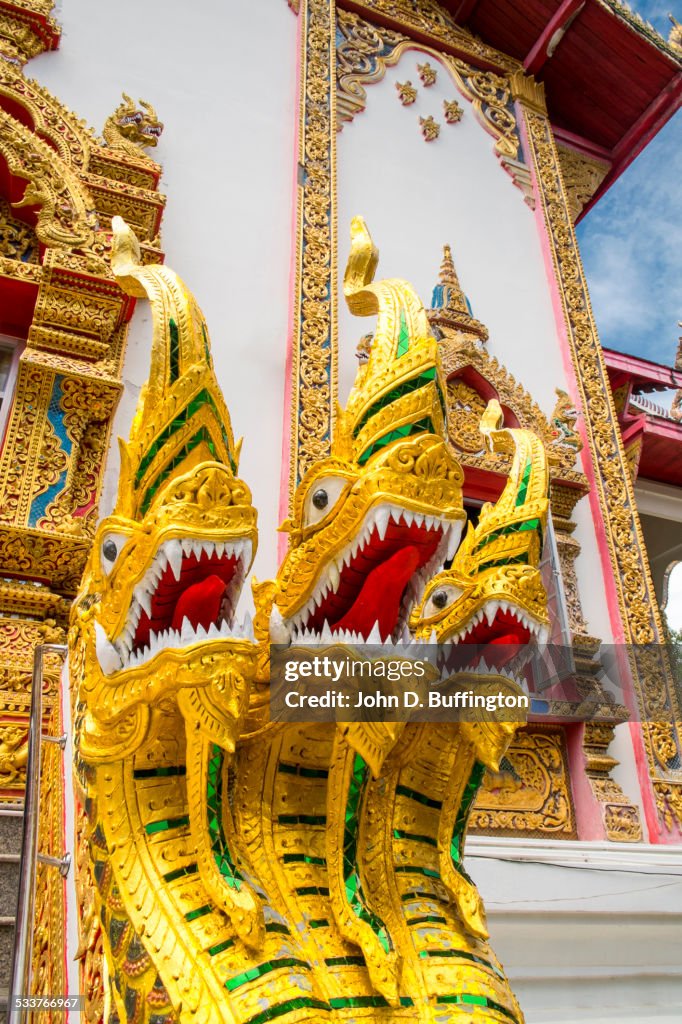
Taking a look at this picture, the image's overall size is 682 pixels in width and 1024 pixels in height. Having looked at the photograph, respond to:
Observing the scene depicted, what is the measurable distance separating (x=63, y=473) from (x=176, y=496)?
52.0 inches

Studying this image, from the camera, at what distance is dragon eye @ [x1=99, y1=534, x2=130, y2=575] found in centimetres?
123

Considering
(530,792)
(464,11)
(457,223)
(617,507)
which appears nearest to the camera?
(530,792)

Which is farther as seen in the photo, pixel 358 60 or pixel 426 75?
pixel 426 75

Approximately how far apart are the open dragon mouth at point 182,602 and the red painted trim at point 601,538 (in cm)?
263

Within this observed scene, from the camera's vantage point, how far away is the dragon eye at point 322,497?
4.42ft

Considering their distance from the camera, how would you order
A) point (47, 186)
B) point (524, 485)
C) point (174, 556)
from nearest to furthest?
1. point (174, 556)
2. point (524, 485)
3. point (47, 186)

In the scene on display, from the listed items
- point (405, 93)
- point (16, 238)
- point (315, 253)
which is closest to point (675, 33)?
point (405, 93)

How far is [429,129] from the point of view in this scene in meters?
4.55

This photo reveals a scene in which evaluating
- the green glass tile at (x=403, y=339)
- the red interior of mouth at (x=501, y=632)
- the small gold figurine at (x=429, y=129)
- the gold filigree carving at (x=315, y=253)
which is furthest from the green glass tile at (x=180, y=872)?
the small gold figurine at (x=429, y=129)

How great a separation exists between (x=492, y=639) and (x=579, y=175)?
4.80 meters

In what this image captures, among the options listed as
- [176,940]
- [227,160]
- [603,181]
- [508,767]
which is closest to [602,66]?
[603,181]

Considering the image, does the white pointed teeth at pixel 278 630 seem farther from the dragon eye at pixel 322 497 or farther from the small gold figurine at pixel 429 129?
the small gold figurine at pixel 429 129

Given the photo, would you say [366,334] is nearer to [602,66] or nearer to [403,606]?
[403,606]

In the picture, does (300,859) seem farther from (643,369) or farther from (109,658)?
(643,369)
